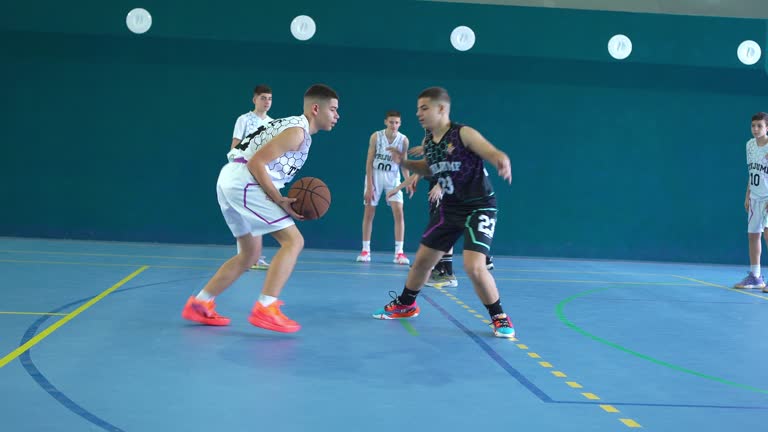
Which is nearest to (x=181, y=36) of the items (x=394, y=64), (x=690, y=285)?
(x=394, y=64)

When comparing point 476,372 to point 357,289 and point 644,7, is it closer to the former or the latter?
point 357,289

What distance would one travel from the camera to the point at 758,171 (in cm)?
917

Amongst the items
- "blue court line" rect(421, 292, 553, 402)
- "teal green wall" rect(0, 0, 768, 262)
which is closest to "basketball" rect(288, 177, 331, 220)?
"blue court line" rect(421, 292, 553, 402)

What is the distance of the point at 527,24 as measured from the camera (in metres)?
12.1

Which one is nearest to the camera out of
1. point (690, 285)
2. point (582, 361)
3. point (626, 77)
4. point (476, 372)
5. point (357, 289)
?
point (476, 372)

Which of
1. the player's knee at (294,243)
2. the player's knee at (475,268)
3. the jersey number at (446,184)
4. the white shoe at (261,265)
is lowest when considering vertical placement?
the white shoe at (261,265)

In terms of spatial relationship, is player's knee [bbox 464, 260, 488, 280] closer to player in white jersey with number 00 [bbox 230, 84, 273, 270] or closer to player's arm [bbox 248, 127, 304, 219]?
player's arm [bbox 248, 127, 304, 219]

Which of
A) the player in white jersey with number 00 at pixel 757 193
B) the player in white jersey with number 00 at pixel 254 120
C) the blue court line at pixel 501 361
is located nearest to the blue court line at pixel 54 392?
the blue court line at pixel 501 361

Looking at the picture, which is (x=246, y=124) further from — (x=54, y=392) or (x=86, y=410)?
(x=86, y=410)

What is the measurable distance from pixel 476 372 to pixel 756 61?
394 inches

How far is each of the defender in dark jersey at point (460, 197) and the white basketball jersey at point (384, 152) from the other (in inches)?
169

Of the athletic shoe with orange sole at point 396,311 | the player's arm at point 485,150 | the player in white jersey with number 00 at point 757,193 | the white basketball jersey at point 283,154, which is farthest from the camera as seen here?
the player in white jersey with number 00 at point 757,193

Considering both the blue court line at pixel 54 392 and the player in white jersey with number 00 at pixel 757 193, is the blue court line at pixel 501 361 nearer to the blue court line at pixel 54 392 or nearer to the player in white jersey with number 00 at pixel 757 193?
the blue court line at pixel 54 392

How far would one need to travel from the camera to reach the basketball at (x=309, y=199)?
5.38 metres
